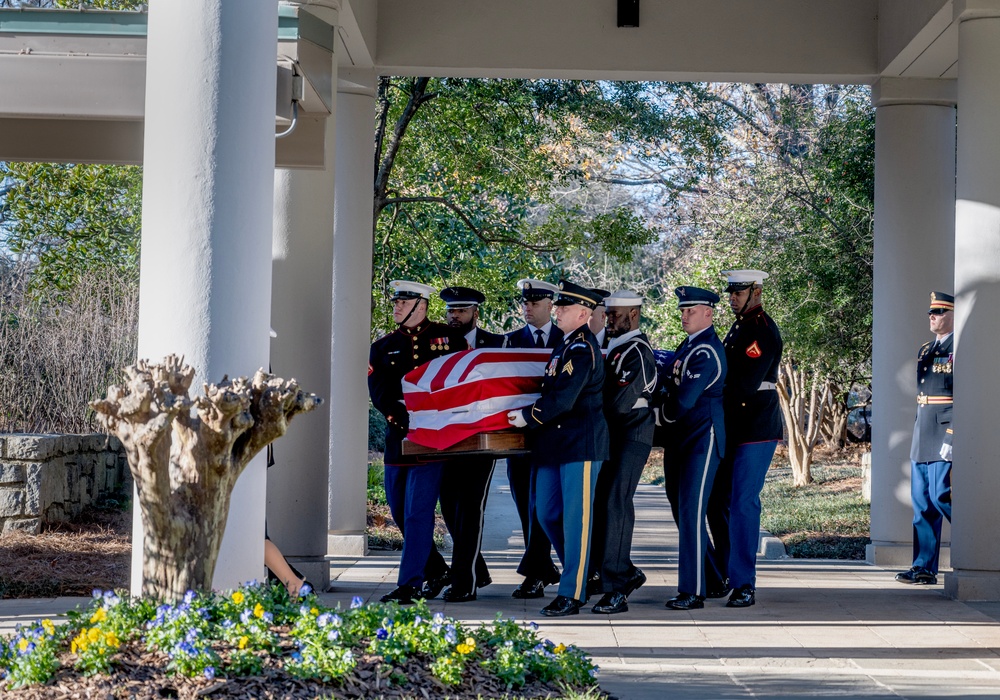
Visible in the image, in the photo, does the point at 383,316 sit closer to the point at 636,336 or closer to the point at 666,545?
the point at 666,545

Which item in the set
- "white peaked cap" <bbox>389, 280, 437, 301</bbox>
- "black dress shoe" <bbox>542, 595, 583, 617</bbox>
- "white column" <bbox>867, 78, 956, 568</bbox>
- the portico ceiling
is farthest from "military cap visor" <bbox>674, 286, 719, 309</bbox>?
"white column" <bbox>867, 78, 956, 568</bbox>

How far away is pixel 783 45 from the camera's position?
10164 mm

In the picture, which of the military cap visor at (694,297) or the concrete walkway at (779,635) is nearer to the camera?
the concrete walkway at (779,635)

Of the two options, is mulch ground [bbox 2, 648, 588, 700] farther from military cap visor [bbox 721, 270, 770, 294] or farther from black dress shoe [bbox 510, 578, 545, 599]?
military cap visor [bbox 721, 270, 770, 294]

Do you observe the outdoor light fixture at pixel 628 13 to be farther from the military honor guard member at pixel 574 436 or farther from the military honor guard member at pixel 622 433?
the military honor guard member at pixel 574 436

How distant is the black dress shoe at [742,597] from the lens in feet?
25.6

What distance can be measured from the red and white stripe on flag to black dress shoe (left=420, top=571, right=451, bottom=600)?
3.81ft

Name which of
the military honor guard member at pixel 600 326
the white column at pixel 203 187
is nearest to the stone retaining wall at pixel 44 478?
the military honor guard member at pixel 600 326

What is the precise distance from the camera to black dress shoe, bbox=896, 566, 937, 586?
29.6 feet

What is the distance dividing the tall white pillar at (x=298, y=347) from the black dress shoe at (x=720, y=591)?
263 centimetres

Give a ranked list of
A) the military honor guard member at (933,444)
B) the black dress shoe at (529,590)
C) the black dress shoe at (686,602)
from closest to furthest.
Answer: the black dress shoe at (686,602) → the black dress shoe at (529,590) → the military honor guard member at (933,444)

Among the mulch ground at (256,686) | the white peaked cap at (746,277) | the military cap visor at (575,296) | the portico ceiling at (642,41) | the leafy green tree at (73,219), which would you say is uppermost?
the portico ceiling at (642,41)

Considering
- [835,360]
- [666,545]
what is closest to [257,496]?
[666,545]

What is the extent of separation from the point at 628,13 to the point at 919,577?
5.09 m
